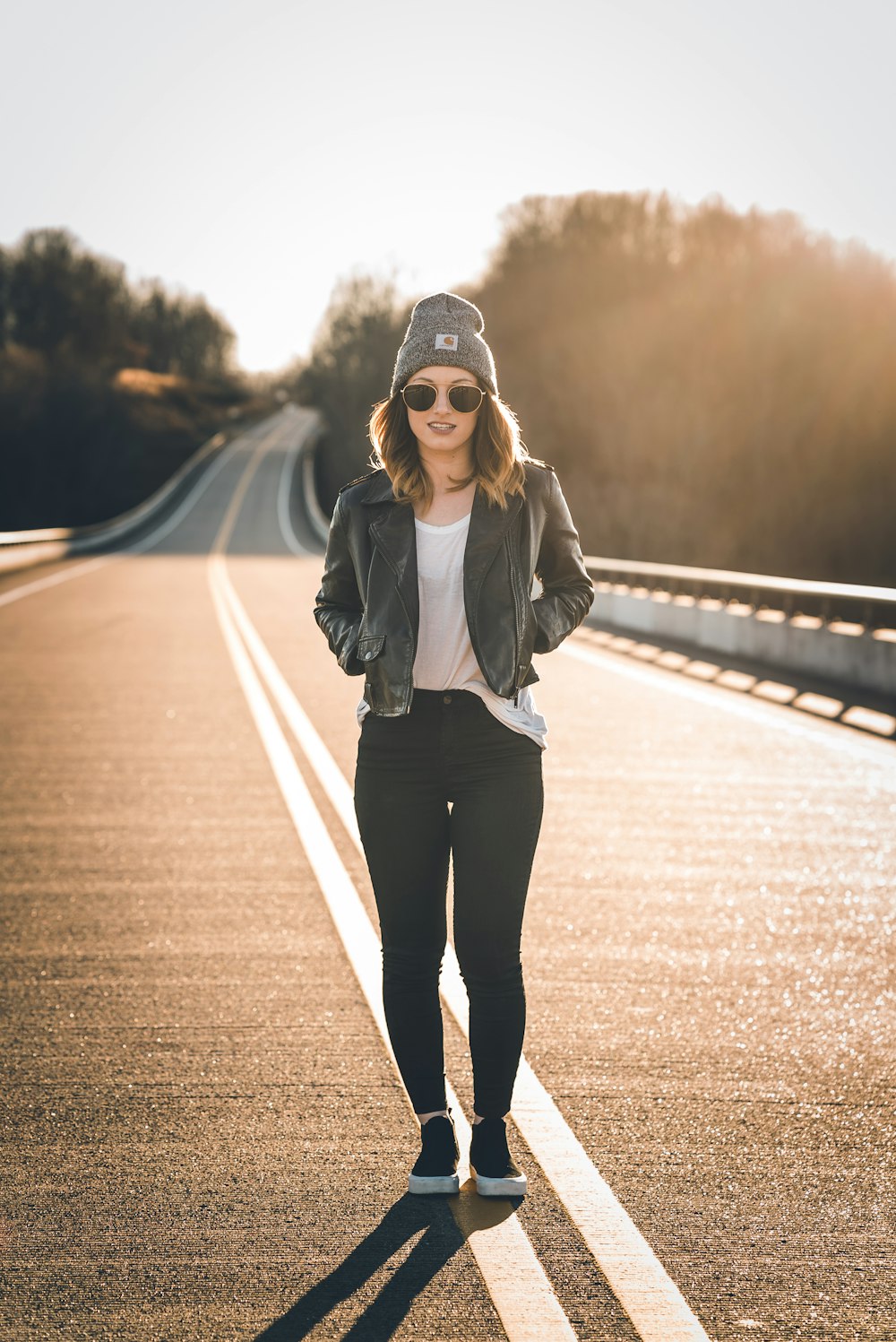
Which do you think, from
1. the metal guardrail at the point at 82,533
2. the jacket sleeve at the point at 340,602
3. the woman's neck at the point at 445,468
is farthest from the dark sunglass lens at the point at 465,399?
the metal guardrail at the point at 82,533

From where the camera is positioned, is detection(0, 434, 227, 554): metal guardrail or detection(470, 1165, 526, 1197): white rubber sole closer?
detection(470, 1165, 526, 1197): white rubber sole

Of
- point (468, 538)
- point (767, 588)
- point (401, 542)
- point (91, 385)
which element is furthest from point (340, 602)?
point (91, 385)

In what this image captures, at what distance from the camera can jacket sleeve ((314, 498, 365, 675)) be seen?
3689 millimetres

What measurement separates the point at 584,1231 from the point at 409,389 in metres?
2.01

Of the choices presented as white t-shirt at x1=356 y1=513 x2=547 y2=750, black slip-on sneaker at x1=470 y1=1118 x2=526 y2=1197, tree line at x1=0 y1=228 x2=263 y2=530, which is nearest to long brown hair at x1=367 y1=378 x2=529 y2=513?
white t-shirt at x1=356 y1=513 x2=547 y2=750

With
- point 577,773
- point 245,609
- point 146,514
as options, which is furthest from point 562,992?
point 146,514

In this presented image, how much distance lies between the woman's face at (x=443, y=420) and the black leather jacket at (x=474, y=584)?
0.45ft

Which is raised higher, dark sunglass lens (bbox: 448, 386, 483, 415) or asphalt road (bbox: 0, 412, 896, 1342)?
dark sunglass lens (bbox: 448, 386, 483, 415)

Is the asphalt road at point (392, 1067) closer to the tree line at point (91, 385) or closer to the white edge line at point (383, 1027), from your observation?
the white edge line at point (383, 1027)

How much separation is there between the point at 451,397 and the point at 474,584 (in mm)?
473

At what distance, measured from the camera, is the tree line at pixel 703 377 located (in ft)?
208

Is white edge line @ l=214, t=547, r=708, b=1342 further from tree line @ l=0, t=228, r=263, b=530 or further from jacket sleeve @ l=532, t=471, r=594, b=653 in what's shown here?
tree line @ l=0, t=228, r=263, b=530

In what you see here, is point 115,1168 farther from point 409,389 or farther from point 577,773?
point 577,773

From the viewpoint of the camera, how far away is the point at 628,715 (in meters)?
12.9
